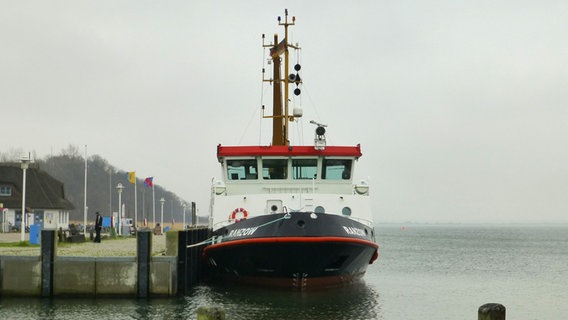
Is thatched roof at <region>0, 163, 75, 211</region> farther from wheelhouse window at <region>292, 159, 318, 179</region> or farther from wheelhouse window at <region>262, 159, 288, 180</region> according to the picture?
wheelhouse window at <region>292, 159, 318, 179</region>

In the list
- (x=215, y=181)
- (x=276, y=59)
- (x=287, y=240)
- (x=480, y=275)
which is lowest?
(x=480, y=275)

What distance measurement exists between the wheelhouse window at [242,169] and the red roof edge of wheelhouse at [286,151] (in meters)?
0.37

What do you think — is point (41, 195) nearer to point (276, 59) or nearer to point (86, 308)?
point (276, 59)

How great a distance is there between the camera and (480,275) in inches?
1502

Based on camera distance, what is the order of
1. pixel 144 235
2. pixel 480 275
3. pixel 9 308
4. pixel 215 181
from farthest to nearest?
1. pixel 480 275
2. pixel 215 181
3. pixel 144 235
4. pixel 9 308

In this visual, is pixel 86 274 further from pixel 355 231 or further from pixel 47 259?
pixel 355 231

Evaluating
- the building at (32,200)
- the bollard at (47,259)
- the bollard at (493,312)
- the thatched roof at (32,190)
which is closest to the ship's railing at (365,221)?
the bollard at (47,259)

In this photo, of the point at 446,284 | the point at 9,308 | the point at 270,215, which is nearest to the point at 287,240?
the point at 270,215

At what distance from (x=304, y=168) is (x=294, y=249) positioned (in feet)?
17.5

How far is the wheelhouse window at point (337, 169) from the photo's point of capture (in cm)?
2675

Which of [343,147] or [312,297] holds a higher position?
[343,147]

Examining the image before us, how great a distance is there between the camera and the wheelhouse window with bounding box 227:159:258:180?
26.7 meters

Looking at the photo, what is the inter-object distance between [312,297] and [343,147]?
6.36 meters

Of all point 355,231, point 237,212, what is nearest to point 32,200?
point 237,212
